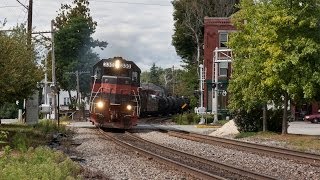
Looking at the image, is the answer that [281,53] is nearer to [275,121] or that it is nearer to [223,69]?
[275,121]

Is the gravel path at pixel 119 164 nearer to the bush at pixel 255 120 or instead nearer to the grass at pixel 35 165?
the grass at pixel 35 165

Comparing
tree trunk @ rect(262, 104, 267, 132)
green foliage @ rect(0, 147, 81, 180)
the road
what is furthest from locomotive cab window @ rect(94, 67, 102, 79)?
green foliage @ rect(0, 147, 81, 180)

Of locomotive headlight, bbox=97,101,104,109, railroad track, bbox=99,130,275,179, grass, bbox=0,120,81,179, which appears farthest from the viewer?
locomotive headlight, bbox=97,101,104,109

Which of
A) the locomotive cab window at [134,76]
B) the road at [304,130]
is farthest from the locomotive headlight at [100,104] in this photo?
the road at [304,130]

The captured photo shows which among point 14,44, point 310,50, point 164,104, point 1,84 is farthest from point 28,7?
point 164,104

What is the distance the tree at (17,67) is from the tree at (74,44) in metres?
37.5

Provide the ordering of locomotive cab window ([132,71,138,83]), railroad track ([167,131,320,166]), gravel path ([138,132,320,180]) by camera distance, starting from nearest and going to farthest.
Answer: gravel path ([138,132,320,180]), railroad track ([167,131,320,166]), locomotive cab window ([132,71,138,83])

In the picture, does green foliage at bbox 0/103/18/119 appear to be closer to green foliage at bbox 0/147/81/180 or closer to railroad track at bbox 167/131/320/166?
railroad track at bbox 167/131/320/166

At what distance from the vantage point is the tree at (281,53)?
24.1m

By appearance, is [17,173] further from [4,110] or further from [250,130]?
[4,110]

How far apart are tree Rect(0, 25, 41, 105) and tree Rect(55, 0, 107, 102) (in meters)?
37.5

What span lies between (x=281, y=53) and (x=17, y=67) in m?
11.7

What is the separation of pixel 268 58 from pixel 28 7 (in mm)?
15690

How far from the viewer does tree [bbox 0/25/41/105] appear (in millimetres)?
21344
